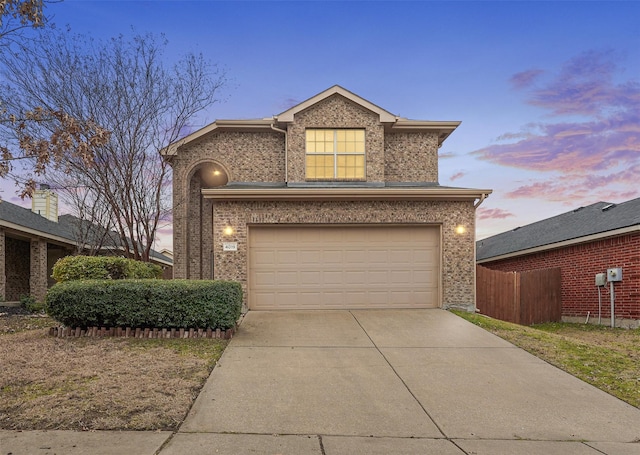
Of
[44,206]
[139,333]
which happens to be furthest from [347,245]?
[44,206]

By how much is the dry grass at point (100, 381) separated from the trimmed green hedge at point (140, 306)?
439 millimetres

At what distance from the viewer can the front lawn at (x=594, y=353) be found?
21.8ft

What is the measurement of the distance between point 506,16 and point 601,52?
11.3ft

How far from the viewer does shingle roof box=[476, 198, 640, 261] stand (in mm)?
13617

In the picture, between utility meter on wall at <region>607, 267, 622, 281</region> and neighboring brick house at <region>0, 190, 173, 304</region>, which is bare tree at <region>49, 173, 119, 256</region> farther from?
utility meter on wall at <region>607, 267, 622, 281</region>

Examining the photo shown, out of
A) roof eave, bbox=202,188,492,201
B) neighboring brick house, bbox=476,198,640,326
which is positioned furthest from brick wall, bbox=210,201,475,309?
neighboring brick house, bbox=476,198,640,326

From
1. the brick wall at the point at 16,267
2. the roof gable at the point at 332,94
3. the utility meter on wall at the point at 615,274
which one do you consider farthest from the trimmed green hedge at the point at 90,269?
the utility meter on wall at the point at 615,274

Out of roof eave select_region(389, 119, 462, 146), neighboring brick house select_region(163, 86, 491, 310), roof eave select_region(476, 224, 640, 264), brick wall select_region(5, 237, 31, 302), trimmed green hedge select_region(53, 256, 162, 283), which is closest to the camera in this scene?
trimmed green hedge select_region(53, 256, 162, 283)

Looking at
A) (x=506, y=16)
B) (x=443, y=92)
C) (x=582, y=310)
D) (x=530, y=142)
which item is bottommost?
(x=582, y=310)

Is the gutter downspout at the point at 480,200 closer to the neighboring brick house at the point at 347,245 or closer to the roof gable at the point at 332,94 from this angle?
the neighboring brick house at the point at 347,245

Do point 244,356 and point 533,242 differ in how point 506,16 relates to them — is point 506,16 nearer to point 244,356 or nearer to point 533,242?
point 533,242

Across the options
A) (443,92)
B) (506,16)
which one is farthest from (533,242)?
(506,16)

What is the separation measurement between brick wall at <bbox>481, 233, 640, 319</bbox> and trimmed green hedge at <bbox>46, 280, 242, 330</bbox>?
11399mm

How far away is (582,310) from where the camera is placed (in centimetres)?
1449
